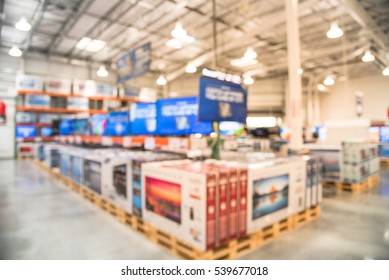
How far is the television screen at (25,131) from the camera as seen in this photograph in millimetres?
13805

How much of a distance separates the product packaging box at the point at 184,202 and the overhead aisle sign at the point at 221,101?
0.83 meters

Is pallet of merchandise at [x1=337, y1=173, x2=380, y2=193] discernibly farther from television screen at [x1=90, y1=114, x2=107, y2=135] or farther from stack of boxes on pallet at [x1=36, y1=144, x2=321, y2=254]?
television screen at [x1=90, y1=114, x2=107, y2=135]

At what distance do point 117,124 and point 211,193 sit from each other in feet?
12.7

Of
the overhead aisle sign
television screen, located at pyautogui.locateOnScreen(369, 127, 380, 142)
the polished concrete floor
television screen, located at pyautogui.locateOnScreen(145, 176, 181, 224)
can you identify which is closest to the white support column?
the polished concrete floor

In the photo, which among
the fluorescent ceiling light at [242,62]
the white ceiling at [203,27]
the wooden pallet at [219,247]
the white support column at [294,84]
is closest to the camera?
the wooden pallet at [219,247]

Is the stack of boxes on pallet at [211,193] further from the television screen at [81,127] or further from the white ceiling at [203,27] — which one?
the white ceiling at [203,27]

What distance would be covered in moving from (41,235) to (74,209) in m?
1.26

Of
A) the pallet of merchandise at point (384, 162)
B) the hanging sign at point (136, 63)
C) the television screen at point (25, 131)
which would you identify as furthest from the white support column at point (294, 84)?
the television screen at point (25, 131)

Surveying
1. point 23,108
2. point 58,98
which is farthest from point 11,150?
point 58,98

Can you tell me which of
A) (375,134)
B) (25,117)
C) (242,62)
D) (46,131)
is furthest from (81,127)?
(375,134)

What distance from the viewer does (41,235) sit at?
3.62m

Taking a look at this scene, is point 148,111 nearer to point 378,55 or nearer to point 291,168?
point 291,168

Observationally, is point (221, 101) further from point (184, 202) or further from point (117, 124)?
point (117, 124)

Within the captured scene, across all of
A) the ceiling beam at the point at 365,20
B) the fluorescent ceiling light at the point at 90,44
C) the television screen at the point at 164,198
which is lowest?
the television screen at the point at 164,198
